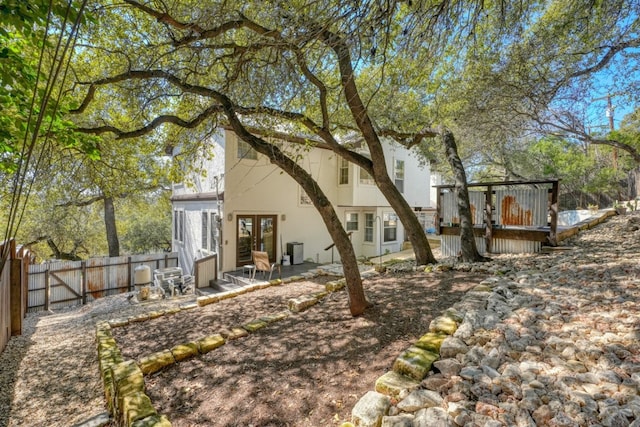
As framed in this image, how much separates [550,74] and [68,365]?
409 inches

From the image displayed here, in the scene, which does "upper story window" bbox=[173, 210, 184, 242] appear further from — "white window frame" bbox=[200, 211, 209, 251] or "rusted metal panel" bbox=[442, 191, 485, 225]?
"rusted metal panel" bbox=[442, 191, 485, 225]

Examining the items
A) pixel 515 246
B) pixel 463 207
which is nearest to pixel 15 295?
pixel 463 207

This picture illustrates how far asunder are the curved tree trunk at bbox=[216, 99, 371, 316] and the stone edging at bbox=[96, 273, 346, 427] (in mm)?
1107

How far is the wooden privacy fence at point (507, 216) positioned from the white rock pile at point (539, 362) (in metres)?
2.85

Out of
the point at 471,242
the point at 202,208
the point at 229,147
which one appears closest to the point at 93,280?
the point at 202,208

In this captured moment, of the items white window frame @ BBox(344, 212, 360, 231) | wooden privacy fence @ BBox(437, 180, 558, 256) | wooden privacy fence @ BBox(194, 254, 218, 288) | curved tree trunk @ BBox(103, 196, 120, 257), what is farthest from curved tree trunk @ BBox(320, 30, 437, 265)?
curved tree trunk @ BBox(103, 196, 120, 257)

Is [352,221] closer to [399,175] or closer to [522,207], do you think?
[399,175]

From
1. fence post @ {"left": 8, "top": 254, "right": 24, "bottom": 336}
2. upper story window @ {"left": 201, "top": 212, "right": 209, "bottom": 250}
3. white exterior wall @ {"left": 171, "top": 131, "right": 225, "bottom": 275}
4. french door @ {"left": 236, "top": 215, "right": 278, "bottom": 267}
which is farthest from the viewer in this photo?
upper story window @ {"left": 201, "top": 212, "right": 209, "bottom": 250}

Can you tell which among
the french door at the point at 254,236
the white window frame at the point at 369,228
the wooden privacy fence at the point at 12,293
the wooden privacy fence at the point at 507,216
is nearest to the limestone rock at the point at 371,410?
the wooden privacy fence at the point at 507,216

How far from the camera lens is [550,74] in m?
6.66

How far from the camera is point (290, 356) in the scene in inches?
140

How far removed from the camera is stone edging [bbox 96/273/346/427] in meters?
2.73

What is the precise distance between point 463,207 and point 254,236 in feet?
23.5

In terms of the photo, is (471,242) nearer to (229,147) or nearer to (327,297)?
(327,297)
